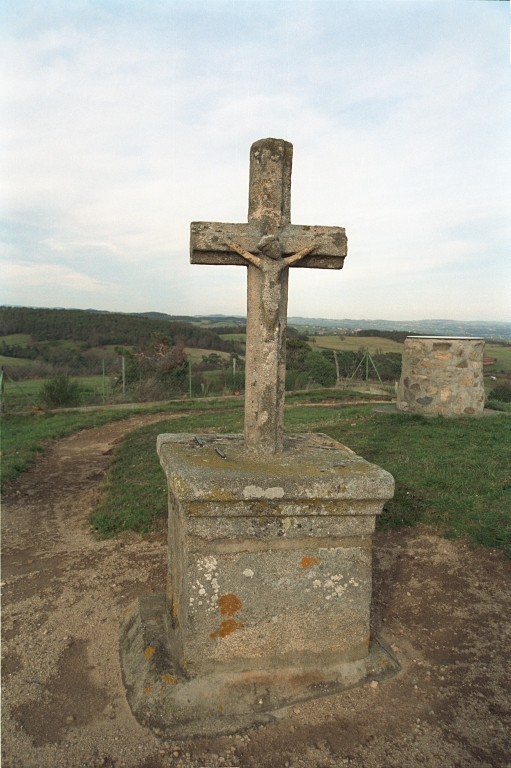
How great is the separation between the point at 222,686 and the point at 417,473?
4284mm

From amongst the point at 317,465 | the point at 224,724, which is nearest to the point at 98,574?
the point at 224,724

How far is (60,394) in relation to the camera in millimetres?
13898

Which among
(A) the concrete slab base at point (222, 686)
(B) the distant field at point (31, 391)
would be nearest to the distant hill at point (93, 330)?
(B) the distant field at point (31, 391)

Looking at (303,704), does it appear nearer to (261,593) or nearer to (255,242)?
(261,593)

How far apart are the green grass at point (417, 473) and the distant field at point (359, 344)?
45.1 ft

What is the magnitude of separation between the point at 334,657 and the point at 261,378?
1.62 meters

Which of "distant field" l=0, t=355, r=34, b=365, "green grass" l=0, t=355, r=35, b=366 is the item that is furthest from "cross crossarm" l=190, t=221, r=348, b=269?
"distant field" l=0, t=355, r=34, b=365

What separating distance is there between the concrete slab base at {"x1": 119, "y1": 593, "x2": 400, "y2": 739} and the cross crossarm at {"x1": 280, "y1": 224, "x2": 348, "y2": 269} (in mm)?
2321

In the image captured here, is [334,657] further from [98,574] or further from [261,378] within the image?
[98,574]

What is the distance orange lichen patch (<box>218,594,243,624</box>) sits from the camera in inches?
103

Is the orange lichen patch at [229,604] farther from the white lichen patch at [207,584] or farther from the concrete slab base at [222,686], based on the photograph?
the concrete slab base at [222,686]

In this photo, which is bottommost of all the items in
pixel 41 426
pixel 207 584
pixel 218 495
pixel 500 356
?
pixel 41 426

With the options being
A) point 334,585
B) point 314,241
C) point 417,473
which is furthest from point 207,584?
point 417,473

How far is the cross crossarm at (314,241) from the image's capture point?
293cm
